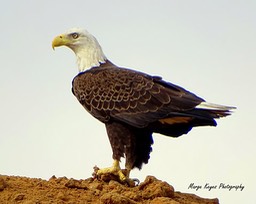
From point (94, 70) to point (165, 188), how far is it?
277 cm

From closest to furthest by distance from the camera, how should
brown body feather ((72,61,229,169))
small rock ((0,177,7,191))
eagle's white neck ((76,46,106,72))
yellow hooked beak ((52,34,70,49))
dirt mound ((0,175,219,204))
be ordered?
dirt mound ((0,175,219,204)) → small rock ((0,177,7,191)) → brown body feather ((72,61,229,169)) → eagle's white neck ((76,46,106,72)) → yellow hooked beak ((52,34,70,49))

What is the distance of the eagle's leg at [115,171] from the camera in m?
10.9

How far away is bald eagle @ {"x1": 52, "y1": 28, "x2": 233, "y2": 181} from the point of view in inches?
432

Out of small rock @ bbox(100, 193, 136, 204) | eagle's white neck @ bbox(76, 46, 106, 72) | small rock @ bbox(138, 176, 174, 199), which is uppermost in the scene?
eagle's white neck @ bbox(76, 46, 106, 72)

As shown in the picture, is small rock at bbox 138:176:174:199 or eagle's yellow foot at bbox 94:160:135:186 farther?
eagle's yellow foot at bbox 94:160:135:186

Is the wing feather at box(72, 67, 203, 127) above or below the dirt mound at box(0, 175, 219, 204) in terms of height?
above

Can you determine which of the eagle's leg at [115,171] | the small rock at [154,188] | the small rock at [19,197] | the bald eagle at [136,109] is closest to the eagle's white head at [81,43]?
the bald eagle at [136,109]

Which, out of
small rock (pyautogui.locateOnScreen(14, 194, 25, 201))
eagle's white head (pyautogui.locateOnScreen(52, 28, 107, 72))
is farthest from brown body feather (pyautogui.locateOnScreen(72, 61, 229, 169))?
small rock (pyautogui.locateOnScreen(14, 194, 25, 201))

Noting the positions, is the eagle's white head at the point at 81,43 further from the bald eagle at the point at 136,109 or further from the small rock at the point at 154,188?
the small rock at the point at 154,188

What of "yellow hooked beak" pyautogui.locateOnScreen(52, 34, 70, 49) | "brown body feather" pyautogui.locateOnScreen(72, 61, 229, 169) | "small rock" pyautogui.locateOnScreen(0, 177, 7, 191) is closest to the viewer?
"small rock" pyautogui.locateOnScreen(0, 177, 7, 191)

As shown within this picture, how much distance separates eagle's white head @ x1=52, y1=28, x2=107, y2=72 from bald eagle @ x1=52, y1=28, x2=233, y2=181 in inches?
19.4

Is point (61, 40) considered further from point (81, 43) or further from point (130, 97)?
point (130, 97)

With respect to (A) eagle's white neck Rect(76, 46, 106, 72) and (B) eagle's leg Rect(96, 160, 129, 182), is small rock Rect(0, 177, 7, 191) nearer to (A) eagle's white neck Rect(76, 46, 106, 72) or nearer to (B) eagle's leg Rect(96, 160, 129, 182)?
(B) eagle's leg Rect(96, 160, 129, 182)

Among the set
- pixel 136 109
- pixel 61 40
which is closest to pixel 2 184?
pixel 136 109
